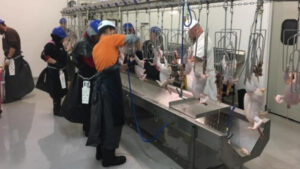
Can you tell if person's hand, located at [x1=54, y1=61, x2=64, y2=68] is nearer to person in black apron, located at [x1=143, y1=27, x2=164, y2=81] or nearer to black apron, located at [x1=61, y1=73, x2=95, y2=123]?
black apron, located at [x1=61, y1=73, x2=95, y2=123]

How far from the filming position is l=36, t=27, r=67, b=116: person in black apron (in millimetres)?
3668

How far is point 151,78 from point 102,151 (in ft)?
3.99

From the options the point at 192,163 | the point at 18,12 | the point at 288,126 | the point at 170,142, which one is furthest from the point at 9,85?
the point at 288,126

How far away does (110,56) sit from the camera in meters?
2.20

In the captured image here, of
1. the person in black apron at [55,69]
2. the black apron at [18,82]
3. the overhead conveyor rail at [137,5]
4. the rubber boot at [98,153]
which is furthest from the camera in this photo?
the black apron at [18,82]

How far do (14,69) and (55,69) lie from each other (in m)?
1.14

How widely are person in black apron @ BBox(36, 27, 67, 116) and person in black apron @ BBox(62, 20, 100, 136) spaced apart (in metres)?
1.02

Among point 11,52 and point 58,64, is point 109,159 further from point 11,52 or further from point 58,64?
point 11,52

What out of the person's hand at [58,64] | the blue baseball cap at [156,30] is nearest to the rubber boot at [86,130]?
the person's hand at [58,64]

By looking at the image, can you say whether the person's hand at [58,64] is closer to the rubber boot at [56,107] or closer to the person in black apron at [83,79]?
the rubber boot at [56,107]

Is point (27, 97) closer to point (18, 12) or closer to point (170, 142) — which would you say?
point (18, 12)

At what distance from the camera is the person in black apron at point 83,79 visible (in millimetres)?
2422

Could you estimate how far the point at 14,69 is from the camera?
4.43 m

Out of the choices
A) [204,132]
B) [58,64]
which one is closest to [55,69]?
[58,64]
